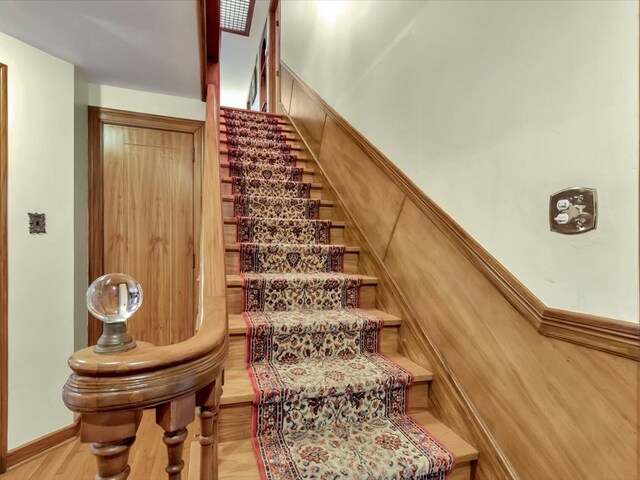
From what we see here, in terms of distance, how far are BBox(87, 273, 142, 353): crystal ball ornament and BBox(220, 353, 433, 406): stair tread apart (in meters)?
0.77

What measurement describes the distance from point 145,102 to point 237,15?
3.62 m

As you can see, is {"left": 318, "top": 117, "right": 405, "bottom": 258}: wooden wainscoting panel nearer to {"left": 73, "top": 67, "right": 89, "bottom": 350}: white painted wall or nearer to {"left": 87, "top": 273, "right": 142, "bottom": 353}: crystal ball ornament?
{"left": 87, "top": 273, "right": 142, "bottom": 353}: crystal ball ornament

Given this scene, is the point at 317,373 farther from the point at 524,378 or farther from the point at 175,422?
the point at 175,422

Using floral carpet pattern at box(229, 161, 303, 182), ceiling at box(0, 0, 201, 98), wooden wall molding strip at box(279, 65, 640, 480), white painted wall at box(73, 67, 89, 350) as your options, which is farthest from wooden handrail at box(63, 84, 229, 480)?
floral carpet pattern at box(229, 161, 303, 182)

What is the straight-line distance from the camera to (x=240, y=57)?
21.4ft

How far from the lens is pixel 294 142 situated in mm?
3688

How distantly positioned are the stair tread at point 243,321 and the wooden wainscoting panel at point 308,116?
1.72 m

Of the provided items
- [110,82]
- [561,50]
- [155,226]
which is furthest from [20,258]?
[561,50]

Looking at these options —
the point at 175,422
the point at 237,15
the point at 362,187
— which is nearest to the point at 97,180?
the point at 362,187

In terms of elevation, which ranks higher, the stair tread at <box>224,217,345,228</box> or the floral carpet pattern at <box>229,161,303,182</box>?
the floral carpet pattern at <box>229,161,303,182</box>

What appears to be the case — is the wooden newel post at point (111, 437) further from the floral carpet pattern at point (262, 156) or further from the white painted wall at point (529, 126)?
the floral carpet pattern at point (262, 156)

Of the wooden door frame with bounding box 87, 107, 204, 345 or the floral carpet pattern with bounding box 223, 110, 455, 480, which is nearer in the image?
the floral carpet pattern with bounding box 223, 110, 455, 480

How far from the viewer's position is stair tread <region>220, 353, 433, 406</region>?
1192 mm

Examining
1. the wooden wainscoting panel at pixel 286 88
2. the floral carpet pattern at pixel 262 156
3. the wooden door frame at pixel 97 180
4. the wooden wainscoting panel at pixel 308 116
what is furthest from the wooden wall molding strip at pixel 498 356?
the wooden wainscoting panel at pixel 286 88
